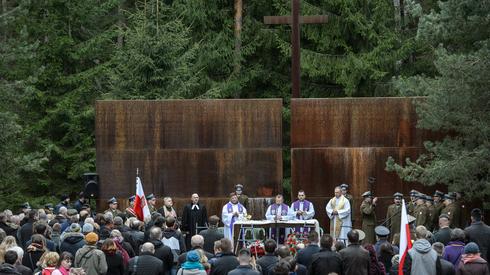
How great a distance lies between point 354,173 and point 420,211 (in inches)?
104

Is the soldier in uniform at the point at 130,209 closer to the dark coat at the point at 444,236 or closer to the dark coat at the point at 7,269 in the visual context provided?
the dark coat at the point at 444,236

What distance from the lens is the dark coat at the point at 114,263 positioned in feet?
52.4

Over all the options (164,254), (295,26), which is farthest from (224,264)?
(295,26)

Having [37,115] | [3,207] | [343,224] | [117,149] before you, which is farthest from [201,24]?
[343,224]

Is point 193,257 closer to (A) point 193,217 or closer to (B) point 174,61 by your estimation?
(A) point 193,217

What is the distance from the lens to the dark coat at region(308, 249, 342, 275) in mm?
15125

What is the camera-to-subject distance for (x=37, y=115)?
36.4m

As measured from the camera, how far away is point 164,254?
16.6m

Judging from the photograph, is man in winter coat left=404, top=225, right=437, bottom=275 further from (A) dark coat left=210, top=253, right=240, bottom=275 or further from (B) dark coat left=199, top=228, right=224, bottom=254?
(B) dark coat left=199, top=228, right=224, bottom=254

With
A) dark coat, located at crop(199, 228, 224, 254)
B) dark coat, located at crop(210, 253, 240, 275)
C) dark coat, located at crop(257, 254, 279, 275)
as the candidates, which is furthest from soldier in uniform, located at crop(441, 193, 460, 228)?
dark coat, located at crop(210, 253, 240, 275)

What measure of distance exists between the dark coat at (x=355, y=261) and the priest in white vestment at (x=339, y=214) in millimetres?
9028

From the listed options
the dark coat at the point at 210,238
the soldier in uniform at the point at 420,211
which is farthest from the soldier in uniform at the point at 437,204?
the dark coat at the point at 210,238

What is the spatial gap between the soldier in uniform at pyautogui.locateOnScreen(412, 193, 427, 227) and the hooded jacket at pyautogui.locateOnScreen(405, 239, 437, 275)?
8050mm

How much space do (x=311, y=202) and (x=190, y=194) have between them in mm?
3128
